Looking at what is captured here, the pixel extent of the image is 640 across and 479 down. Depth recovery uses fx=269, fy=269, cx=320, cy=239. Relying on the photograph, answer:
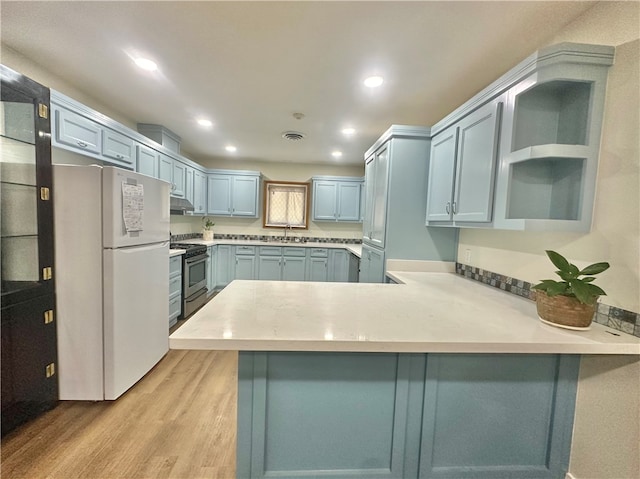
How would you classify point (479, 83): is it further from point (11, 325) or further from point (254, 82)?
point (11, 325)

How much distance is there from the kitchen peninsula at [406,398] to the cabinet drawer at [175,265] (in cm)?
226

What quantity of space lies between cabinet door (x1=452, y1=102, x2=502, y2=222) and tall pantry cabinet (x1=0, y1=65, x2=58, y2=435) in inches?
105

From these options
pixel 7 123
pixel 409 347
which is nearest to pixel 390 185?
pixel 409 347

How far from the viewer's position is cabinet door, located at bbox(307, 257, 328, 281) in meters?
4.73

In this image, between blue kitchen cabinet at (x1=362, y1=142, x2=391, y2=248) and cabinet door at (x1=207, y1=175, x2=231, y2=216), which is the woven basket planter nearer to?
blue kitchen cabinet at (x1=362, y1=142, x2=391, y2=248)

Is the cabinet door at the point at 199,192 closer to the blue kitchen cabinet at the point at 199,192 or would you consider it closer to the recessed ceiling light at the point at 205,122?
the blue kitchen cabinet at the point at 199,192

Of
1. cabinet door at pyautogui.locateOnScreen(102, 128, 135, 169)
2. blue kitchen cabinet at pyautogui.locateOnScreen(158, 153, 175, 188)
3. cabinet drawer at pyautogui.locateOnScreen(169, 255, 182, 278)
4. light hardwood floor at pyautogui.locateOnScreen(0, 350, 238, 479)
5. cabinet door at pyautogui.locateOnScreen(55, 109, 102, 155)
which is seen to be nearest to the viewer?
light hardwood floor at pyautogui.locateOnScreen(0, 350, 238, 479)

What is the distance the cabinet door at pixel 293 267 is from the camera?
470 cm

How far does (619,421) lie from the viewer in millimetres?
1148

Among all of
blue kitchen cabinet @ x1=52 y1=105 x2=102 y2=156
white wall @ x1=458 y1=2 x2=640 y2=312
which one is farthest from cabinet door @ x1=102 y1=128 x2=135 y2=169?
white wall @ x1=458 y1=2 x2=640 y2=312

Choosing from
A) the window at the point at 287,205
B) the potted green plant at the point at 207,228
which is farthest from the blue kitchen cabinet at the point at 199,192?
the window at the point at 287,205

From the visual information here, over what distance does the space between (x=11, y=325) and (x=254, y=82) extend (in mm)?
2276

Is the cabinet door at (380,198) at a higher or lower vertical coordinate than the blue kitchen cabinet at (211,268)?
higher

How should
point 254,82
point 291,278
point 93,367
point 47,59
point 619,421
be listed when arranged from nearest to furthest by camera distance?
point 619,421 → point 93,367 → point 47,59 → point 254,82 → point 291,278
